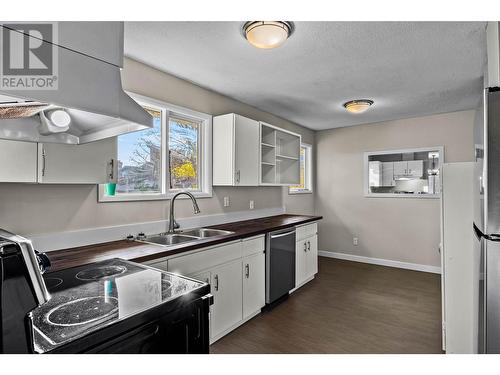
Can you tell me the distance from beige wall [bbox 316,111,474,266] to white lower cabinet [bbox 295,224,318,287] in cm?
148

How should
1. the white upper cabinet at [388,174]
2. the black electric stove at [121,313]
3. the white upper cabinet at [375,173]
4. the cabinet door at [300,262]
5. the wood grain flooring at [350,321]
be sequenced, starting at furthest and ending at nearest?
the white upper cabinet at [375,173] < the white upper cabinet at [388,174] < the cabinet door at [300,262] < the wood grain flooring at [350,321] < the black electric stove at [121,313]

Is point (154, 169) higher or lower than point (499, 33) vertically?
lower

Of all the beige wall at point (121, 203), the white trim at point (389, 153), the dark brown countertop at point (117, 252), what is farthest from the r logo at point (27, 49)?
the white trim at point (389, 153)

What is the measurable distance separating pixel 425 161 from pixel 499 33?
11.3 feet

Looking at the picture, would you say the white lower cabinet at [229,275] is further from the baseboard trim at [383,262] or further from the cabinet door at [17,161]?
the baseboard trim at [383,262]

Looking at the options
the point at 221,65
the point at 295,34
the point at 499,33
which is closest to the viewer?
the point at 499,33

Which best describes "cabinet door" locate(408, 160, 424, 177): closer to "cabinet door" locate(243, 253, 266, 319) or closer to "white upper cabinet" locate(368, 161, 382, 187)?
"white upper cabinet" locate(368, 161, 382, 187)

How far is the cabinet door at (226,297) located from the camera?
7.64 feet

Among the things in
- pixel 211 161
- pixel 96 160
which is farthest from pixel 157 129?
pixel 96 160

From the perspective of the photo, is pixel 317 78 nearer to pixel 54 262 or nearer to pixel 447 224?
pixel 447 224

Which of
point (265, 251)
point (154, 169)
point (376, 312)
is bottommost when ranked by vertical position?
point (376, 312)

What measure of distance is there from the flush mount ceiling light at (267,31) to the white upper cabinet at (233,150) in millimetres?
1181

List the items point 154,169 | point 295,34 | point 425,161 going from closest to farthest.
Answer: point 295,34, point 154,169, point 425,161

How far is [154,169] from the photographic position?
9.22 feet
